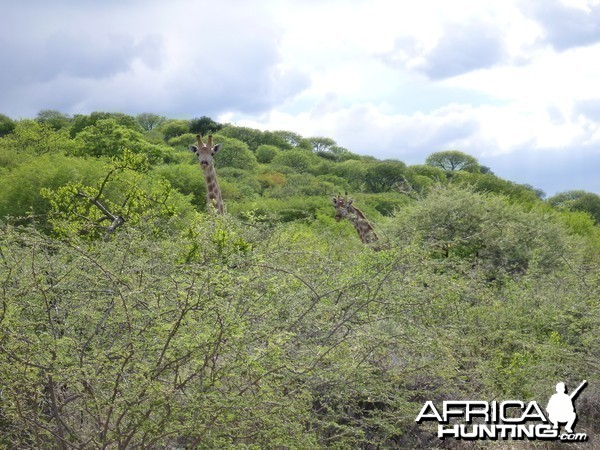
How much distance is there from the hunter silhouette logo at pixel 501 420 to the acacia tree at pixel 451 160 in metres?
87.8

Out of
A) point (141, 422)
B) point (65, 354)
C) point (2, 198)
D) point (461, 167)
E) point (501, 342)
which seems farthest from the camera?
point (461, 167)

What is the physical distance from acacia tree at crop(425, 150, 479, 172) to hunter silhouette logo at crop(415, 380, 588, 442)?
8782cm

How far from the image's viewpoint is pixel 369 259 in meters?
11.1

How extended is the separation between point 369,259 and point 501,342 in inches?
77.4

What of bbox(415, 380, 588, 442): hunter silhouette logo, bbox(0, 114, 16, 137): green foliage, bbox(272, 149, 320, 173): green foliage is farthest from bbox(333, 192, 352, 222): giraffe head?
bbox(0, 114, 16, 137): green foliage

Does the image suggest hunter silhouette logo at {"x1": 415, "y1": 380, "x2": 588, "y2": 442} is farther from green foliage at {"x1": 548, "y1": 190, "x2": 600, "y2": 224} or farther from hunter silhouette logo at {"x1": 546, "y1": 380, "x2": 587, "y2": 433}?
green foliage at {"x1": 548, "y1": 190, "x2": 600, "y2": 224}

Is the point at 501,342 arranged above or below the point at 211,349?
above

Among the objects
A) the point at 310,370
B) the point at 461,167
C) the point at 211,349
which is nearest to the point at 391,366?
the point at 310,370

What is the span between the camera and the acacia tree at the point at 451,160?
9538 centimetres

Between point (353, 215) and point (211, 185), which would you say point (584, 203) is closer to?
point (353, 215)

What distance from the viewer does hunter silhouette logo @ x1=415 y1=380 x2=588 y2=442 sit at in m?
7.76

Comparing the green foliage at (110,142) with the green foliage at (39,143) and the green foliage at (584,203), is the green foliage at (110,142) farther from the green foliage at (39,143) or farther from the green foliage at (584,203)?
the green foliage at (584,203)

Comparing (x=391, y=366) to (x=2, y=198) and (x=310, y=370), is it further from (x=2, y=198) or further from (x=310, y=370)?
(x=2, y=198)

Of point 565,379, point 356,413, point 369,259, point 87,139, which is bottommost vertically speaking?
point 356,413
